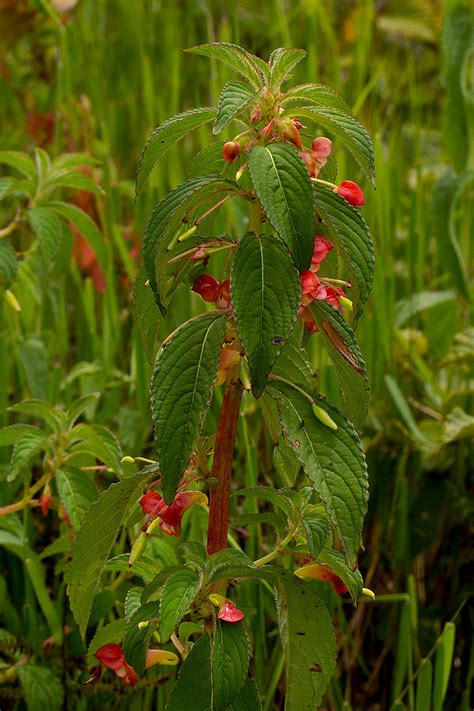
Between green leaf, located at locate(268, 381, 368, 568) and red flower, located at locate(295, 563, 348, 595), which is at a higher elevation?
green leaf, located at locate(268, 381, 368, 568)

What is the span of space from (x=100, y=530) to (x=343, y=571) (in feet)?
0.54

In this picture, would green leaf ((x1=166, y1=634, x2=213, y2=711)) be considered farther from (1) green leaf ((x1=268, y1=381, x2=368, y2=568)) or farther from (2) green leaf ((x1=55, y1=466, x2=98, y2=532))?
(2) green leaf ((x1=55, y1=466, x2=98, y2=532))

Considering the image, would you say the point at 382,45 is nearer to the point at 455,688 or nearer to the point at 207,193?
the point at 455,688

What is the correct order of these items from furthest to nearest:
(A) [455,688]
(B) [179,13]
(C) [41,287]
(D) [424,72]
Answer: (D) [424,72], (B) [179,13], (C) [41,287], (A) [455,688]

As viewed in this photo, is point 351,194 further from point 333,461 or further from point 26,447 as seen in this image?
point 26,447

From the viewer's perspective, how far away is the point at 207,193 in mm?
646

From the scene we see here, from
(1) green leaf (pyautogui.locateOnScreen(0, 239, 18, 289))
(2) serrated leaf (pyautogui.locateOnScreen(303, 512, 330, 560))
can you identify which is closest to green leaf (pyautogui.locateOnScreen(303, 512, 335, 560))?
(2) serrated leaf (pyautogui.locateOnScreen(303, 512, 330, 560))

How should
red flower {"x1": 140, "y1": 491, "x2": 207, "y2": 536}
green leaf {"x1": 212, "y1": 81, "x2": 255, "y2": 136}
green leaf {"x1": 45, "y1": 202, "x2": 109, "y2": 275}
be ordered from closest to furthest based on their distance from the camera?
green leaf {"x1": 212, "y1": 81, "x2": 255, "y2": 136}, red flower {"x1": 140, "y1": 491, "x2": 207, "y2": 536}, green leaf {"x1": 45, "y1": 202, "x2": 109, "y2": 275}

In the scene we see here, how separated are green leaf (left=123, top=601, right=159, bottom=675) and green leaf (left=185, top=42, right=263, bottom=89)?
0.36m

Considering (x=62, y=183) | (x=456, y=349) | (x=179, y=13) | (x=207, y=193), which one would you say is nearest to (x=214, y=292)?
(x=207, y=193)

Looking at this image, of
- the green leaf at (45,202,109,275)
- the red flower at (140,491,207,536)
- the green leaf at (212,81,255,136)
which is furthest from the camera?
the green leaf at (45,202,109,275)

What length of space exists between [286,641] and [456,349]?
0.81 m

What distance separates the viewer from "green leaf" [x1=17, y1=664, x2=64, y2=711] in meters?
0.88

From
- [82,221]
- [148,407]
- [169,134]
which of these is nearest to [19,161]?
[82,221]
